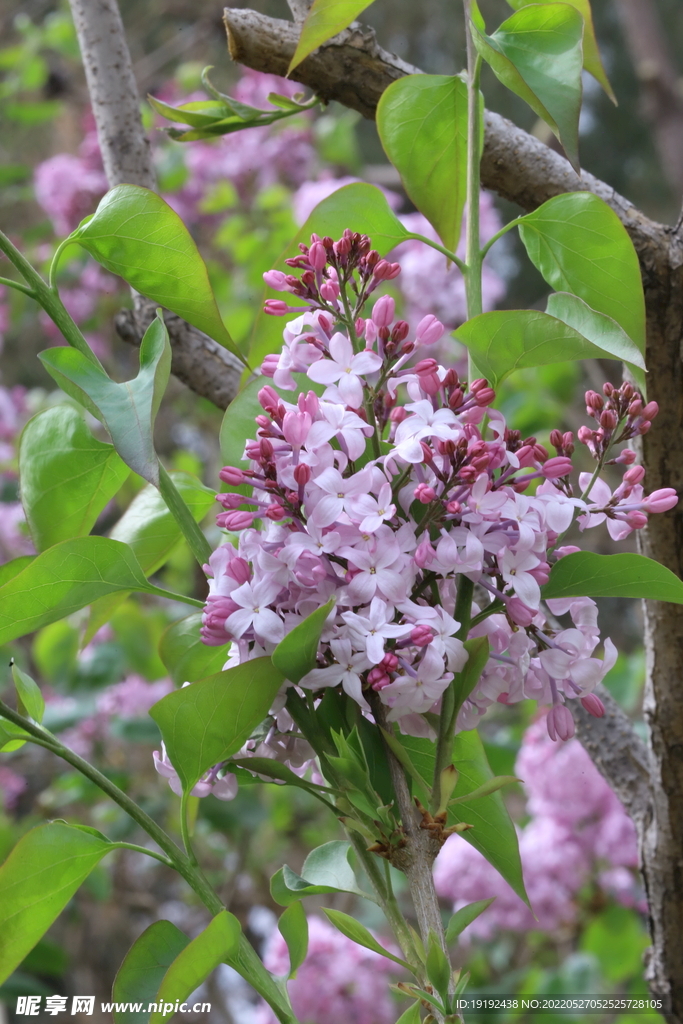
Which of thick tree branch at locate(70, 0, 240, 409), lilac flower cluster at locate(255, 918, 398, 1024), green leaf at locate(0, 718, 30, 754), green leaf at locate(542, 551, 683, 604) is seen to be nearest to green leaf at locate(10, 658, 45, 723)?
green leaf at locate(0, 718, 30, 754)

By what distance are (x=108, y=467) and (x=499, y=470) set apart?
0.17 m

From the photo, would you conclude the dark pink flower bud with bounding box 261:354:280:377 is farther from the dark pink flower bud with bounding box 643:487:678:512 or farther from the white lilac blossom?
the dark pink flower bud with bounding box 643:487:678:512

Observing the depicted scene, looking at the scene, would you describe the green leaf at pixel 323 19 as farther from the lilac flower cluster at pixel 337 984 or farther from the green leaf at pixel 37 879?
the lilac flower cluster at pixel 337 984

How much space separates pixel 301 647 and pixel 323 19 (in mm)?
276

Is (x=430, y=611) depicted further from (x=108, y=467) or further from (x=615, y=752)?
(x=615, y=752)

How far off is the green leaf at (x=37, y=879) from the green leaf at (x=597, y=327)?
28cm

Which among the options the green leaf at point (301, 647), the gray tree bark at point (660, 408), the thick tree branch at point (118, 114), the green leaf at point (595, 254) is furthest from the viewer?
the thick tree branch at point (118, 114)

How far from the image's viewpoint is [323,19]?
0.40 m

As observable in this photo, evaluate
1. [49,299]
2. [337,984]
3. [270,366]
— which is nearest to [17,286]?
[49,299]

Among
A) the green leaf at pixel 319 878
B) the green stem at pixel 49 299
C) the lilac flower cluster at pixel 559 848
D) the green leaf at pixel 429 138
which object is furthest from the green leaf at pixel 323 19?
the lilac flower cluster at pixel 559 848

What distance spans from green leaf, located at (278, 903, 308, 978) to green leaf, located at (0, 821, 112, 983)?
90mm

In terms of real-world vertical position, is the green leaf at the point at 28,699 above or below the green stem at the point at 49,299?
below

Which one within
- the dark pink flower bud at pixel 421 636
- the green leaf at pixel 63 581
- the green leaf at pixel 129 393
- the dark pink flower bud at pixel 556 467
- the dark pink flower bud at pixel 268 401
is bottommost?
the green leaf at pixel 63 581

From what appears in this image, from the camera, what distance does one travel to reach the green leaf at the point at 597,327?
343 millimetres
